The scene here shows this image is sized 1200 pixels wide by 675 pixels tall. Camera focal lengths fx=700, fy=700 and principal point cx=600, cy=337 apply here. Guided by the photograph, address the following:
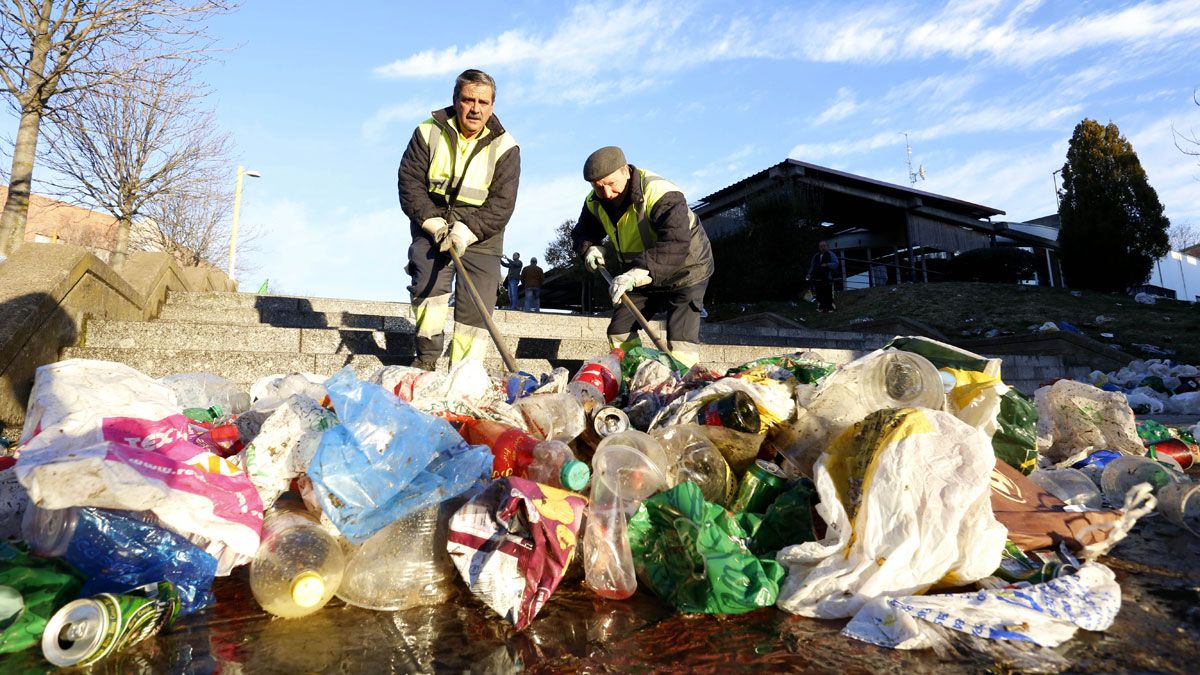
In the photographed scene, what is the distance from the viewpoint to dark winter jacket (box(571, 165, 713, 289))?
188 inches

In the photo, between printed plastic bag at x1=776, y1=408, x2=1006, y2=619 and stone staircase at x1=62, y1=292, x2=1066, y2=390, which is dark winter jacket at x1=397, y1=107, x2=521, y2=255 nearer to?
stone staircase at x1=62, y1=292, x2=1066, y2=390

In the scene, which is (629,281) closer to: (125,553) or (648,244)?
(648,244)

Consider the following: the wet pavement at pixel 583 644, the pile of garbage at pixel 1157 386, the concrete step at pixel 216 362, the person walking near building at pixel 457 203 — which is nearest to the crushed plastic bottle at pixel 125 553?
the wet pavement at pixel 583 644

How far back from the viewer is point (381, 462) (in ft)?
7.06

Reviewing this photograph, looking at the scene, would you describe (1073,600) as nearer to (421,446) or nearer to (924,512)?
(924,512)

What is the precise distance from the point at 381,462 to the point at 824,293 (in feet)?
46.0

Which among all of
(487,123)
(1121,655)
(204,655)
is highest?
(487,123)

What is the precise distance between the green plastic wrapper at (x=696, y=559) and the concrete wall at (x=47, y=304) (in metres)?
3.87

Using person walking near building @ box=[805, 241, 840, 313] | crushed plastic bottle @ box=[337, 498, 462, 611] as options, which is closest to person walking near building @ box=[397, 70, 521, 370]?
crushed plastic bottle @ box=[337, 498, 462, 611]

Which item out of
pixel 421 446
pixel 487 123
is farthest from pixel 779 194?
pixel 421 446

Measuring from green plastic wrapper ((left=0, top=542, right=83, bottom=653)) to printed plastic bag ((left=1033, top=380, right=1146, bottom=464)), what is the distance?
160 inches

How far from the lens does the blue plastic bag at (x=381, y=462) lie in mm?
2045

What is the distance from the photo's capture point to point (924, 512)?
196 cm

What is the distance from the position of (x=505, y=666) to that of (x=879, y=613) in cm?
94
